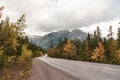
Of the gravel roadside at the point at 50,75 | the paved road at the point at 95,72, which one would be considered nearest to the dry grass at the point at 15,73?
the gravel roadside at the point at 50,75

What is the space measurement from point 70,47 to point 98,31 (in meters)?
15.4

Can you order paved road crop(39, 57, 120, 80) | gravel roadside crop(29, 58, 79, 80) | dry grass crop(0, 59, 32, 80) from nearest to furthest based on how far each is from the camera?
1. paved road crop(39, 57, 120, 80)
2. gravel roadside crop(29, 58, 79, 80)
3. dry grass crop(0, 59, 32, 80)

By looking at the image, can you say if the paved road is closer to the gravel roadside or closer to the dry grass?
the gravel roadside

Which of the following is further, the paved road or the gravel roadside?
the gravel roadside

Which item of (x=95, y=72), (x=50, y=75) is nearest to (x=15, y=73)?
(x=50, y=75)

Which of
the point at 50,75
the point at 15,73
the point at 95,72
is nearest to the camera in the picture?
the point at 95,72

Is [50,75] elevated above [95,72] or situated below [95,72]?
below

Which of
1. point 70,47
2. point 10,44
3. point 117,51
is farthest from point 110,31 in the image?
point 10,44

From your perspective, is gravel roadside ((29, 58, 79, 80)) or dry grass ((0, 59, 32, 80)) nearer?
gravel roadside ((29, 58, 79, 80))

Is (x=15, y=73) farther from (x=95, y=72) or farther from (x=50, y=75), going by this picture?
(x=95, y=72)

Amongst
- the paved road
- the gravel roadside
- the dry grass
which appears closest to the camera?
the paved road

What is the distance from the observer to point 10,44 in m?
46.9

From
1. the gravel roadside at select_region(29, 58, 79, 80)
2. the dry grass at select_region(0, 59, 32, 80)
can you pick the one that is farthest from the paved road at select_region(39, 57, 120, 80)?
A: the dry grass at select_region(0, 59, 32, 80)

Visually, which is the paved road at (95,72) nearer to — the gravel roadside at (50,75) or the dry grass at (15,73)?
the gravel roadside at (50,75)
